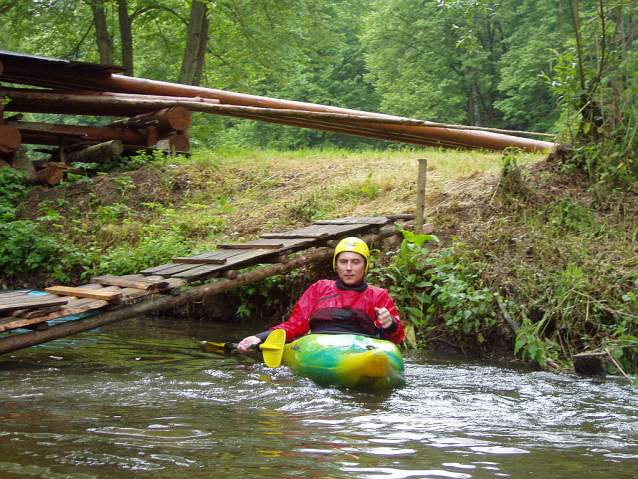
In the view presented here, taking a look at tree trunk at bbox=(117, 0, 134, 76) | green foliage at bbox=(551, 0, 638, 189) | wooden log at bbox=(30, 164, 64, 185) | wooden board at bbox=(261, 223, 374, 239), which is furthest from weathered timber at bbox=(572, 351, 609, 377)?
tree trunk at bbox=(117, 0, 134, 76)

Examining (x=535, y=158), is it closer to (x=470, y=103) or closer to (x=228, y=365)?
(x=228, y=365)

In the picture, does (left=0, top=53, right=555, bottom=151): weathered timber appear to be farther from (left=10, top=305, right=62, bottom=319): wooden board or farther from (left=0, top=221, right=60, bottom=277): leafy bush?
(left=10, top=305, right=62, bottom=319): wooden board

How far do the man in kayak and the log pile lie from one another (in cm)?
478

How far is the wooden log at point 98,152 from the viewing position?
11.4 m

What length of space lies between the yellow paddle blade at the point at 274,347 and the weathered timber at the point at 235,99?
5.57 m

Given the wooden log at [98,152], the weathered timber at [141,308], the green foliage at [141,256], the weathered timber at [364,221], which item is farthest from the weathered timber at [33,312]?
the wooden log at [98,152]

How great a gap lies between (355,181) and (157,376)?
557 cm

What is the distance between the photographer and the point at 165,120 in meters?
11.7

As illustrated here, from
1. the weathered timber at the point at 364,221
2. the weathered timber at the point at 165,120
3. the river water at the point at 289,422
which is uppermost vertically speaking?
the weathered timber at the point at 165,120

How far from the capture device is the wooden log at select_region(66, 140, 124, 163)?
1144 centimetres

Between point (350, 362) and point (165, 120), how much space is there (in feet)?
27.2

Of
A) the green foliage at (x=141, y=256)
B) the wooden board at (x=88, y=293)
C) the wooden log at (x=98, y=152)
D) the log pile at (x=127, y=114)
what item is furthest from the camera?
the wooden log at (x=98, y=152)

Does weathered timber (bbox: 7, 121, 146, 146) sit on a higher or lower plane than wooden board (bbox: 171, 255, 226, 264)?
higher

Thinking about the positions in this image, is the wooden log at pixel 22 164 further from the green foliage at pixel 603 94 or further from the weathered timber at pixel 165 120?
the green foliage at pixel 603 94
